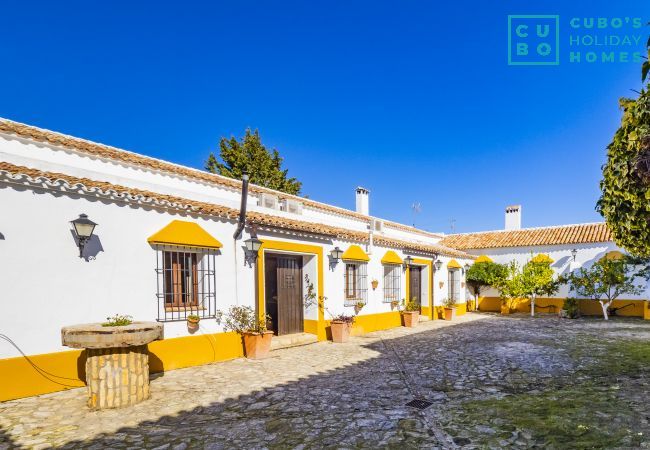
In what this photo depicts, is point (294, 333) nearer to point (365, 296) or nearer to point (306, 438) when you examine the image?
point (365, 296)

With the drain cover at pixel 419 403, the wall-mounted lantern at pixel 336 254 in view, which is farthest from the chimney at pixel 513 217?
the drain cover at pixel 419 403

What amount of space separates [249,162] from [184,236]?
19.4 metres

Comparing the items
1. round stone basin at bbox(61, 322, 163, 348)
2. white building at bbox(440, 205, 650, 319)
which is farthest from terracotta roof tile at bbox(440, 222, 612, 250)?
round stone basin at bbox(61, 322, 163, 348)

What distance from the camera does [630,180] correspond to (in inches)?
178

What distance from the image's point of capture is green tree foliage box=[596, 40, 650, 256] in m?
4.14

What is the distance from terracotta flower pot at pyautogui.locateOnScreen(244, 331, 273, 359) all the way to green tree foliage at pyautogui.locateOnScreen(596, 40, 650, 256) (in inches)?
271

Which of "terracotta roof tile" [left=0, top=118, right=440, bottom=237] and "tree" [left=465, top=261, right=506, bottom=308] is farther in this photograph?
"tree" [left=465, top=261, right=506, bottom=308]

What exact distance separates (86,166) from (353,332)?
8749mm

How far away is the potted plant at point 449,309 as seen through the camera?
17.1m

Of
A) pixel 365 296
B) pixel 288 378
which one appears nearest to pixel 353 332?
pixel 365 296

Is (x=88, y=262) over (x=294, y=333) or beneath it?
over

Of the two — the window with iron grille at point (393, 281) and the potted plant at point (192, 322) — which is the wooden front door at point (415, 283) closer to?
the window with iron grille at point (393, 281)

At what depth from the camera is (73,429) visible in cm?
449

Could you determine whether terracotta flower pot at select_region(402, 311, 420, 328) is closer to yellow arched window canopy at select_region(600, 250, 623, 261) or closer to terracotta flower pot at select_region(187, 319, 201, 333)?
terracotta flower pot at select_region(187, 319, 201, 333)
